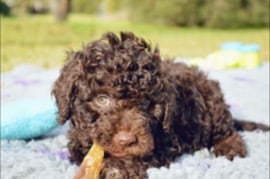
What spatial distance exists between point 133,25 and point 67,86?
18.3 metres

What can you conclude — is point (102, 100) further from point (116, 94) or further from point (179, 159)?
point (179, 159)

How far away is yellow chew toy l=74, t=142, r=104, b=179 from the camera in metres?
3.56

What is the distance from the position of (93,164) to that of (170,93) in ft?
2.19

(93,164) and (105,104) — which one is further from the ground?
(105,104)

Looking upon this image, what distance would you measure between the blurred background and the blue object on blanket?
4.03 meters

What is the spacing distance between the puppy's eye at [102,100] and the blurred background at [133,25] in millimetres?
5507

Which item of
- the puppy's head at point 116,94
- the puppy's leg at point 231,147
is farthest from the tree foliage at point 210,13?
the puppy's head at point 116,94

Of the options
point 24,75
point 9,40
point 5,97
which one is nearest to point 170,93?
point 5,97

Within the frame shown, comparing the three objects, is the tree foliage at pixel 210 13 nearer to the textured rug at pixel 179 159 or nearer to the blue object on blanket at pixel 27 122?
the textured rug at pixel 179 159

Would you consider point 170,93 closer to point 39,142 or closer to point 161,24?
point 39,142

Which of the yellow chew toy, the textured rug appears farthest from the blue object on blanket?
the yellow chew toy

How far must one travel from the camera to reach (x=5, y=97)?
21.0ft

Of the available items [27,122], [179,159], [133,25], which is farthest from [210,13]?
[179,159]

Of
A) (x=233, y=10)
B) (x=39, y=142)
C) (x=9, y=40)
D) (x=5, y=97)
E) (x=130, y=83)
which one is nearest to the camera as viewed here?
(x=130, y=83)
